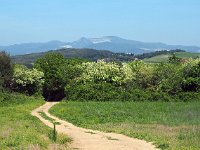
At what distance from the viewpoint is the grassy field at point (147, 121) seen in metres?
23.9

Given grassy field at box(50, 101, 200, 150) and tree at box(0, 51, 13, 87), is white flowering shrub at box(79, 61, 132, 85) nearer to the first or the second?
tree at box(0, 51, 13, 87)

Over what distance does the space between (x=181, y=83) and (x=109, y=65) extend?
36.9 feet

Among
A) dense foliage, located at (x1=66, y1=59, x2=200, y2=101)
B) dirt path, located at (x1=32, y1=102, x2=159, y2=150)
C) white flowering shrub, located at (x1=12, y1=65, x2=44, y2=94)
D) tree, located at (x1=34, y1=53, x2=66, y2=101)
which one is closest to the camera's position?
dirt path, located at (x1=32, y1=102, x2=159, y2=150)

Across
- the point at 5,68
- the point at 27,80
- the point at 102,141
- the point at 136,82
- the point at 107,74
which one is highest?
the point at 5,68

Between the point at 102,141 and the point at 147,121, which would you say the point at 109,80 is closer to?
the point at 147,121

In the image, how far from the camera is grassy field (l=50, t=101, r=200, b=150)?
78.3 feet

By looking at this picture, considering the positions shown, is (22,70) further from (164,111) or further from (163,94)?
(164,111)

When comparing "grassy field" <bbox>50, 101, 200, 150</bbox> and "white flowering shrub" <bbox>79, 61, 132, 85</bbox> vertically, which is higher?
"white flowering shrub" <bbox>79, 61, 132, 85</bbox>

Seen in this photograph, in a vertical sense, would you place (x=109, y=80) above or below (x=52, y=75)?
below

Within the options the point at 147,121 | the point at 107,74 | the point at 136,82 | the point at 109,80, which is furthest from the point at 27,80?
the point at 147,121

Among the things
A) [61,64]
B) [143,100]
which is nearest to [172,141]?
[143,100]

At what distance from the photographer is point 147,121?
111 feet

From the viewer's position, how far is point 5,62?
5759 centimetres

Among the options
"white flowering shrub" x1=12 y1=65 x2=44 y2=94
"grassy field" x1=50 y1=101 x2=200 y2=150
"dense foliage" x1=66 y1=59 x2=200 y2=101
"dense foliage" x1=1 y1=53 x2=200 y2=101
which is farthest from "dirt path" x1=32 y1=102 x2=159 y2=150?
"white flowering shrub" x1=12 y1=65 x2=44 y2=94
